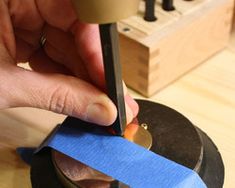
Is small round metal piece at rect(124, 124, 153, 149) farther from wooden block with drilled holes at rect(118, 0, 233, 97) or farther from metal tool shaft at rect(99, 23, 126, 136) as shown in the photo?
wooden block with drilled holes at rect(118, 0, 233, 97)

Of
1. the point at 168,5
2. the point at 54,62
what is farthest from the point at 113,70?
the point at 168,5

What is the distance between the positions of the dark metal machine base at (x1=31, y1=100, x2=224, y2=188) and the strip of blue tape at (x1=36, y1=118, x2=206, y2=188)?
21 mm

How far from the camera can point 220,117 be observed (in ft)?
1.88

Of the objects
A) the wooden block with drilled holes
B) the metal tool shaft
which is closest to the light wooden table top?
the wooden block with drilled holes

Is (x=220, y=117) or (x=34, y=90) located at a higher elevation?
(x=34, y=90)

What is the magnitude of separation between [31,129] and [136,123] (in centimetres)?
14

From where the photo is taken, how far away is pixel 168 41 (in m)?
0.60

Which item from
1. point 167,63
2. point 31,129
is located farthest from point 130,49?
point 31,129

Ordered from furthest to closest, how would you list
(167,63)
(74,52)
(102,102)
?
1. (167,63)
2. (74,52)
3. (102,102)

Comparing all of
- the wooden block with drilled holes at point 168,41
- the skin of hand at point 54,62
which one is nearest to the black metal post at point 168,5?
the wooden block with drilled holes at point 168,41

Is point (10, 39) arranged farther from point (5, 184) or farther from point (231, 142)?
point (231, 142)

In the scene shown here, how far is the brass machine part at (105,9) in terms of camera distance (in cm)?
32

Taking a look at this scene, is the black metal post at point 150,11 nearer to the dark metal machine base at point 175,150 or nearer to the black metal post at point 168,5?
the black metal post at point 168,5

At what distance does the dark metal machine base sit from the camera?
1.47 feet
